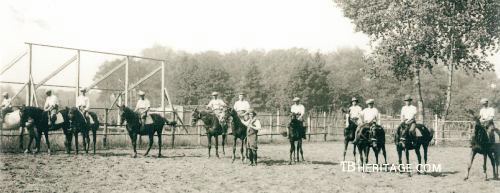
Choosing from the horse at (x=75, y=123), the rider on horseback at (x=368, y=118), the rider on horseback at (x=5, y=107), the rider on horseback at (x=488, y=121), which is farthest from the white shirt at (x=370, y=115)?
the rider on horseback at (x=5, y=107)

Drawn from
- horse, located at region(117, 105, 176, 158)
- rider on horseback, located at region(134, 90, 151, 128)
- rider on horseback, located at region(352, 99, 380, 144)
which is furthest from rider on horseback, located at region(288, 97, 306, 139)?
rider on horseback, located at region(134, 90, 151, 128)

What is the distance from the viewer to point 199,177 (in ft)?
37.8

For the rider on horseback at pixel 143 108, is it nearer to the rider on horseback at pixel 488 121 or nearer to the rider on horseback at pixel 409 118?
the rider on horseback at pixel 409 118

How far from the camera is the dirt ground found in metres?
9.96

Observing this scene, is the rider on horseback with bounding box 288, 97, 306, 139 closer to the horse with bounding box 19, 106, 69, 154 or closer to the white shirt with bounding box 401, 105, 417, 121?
the white shirt with bounding box 401, 105, 417, 121

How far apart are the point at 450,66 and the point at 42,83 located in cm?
2338

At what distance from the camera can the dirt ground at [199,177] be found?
9.96 metres

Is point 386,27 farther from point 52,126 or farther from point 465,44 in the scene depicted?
point 52,126

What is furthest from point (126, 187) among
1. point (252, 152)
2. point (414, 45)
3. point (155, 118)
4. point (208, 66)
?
point (208, 66)

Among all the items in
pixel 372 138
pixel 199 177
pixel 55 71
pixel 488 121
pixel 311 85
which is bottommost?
pixel 199 177

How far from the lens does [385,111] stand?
6981 cm

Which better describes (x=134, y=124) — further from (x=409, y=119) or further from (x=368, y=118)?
(x=409, y=119)

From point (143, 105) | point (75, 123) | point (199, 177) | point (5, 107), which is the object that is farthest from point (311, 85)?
point (199, 177)

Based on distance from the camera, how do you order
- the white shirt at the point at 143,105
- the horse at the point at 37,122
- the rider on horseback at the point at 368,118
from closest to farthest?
the rider on horseback at the point at 368,118 < the horse at the point at 37,122 < the white shirt at the point at 143,105
